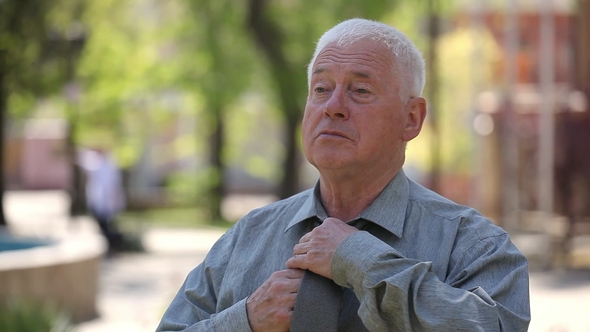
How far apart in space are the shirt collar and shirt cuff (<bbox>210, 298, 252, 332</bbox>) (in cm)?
29

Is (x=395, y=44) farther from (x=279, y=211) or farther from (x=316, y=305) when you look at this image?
(x=316, y=305)

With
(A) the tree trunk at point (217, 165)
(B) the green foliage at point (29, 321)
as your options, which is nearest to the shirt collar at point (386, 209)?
(B) the green foliage at point (29, 321)

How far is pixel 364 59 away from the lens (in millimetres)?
2799

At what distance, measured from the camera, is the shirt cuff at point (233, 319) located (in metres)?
2.75

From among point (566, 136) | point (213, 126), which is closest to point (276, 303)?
point (566, 136)

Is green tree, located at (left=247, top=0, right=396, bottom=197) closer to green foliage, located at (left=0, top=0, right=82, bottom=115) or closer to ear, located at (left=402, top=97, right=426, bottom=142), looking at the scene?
green foliage, located at (left=0, top=0, right=82, bottom=115)

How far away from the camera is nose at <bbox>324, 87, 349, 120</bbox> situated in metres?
2.78

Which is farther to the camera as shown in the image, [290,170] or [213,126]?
[213,126]

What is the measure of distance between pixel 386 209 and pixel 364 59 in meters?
0.41

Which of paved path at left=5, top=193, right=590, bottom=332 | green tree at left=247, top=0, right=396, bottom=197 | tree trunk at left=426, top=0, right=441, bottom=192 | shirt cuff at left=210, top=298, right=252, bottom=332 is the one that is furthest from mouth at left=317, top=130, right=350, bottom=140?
green tree at left=247, top=0, right=396, bottom=197

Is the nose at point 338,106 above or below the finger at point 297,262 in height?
above

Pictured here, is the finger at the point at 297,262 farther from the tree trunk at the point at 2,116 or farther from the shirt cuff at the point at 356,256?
the tree trunk at the point at 2,116

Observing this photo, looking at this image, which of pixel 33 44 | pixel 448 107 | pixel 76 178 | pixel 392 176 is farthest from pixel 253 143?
pixel 392 176

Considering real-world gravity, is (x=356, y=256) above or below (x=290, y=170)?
above
